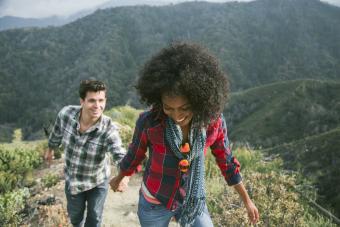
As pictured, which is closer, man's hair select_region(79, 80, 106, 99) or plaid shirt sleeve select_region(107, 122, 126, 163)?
plaid shirt sleeve select_region(107, 122, 126, 163)

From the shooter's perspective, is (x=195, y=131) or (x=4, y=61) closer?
(x=195, y=131)

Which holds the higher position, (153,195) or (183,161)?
(183,161)

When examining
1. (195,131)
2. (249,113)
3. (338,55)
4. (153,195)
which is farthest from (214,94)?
(338,55)

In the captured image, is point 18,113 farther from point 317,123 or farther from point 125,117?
point 125,117

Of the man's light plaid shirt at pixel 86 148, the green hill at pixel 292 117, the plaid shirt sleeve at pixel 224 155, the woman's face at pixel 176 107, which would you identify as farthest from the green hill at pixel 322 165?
the green hill at pixel 292 117

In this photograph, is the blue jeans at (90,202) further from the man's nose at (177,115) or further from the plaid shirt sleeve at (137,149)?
the man's nose at (177,115)

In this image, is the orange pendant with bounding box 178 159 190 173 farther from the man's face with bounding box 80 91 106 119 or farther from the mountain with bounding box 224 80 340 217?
the mountain with bounding box 224 80 340 217

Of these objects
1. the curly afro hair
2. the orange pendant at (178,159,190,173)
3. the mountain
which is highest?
the curly afro hair

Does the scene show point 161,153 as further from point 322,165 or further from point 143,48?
point 143,48

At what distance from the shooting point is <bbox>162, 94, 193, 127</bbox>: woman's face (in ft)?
6.57

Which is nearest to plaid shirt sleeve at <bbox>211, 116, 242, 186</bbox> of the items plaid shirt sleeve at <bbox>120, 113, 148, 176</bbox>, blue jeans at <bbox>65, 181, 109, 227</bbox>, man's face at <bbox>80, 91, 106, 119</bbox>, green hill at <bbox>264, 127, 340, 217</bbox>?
plaid shirt sleeve at <bbox>120, 113, 148, 176</bbox>

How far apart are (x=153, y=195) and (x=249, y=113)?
65.0 m

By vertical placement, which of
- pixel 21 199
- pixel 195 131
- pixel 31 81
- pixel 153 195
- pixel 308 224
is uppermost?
pixel 195 131

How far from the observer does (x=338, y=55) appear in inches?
5453
